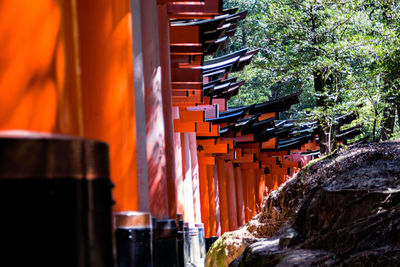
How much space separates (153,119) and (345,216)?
2678 mm

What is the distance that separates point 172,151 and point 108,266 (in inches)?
380

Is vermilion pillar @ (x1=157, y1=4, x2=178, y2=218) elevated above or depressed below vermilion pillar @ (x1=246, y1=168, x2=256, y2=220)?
above

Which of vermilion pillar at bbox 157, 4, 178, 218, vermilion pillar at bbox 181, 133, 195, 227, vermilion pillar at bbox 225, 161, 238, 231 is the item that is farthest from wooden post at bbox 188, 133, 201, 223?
vermilion pillar at bbox 157, 4, 178, 218

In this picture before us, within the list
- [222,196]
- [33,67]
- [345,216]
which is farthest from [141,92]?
[222,196]

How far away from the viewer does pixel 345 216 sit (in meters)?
7.73

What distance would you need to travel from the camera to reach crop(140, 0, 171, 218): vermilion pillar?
8750mm

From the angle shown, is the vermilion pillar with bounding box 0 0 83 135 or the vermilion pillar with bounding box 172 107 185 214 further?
the vermilion pillar with bounding box 172 107 185 214

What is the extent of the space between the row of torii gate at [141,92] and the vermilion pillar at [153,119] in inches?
0.6

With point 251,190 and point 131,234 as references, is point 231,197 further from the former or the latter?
point 131,234

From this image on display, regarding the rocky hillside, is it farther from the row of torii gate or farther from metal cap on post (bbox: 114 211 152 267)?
metal cap on post (bbox: 114 211 152 267)

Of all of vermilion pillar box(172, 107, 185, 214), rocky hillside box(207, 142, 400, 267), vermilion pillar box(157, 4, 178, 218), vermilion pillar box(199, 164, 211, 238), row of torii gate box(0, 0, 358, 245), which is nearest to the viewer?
row of torii gate box(0, 0, 358, 245)

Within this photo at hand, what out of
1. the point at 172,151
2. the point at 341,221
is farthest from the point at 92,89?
the point at 172,151

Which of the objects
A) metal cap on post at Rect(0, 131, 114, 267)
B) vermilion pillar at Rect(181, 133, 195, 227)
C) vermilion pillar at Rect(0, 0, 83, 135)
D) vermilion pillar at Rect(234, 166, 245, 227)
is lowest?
vermilion pillar at Rect(234, 166, 245, 227)

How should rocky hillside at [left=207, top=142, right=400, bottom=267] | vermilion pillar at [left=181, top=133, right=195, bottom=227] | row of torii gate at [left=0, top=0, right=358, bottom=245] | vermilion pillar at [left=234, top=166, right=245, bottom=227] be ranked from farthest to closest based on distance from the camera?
vermilion pillar at [left=234, top=166, right=245, bottom=227], vermilion pillar at [left=181, top=133, right=195, bottom=227], rocky hillside at [left=207, top=142, right=400, bottom=267], row of torii gate at [left=0, top=0, right=358, bottom=245]
